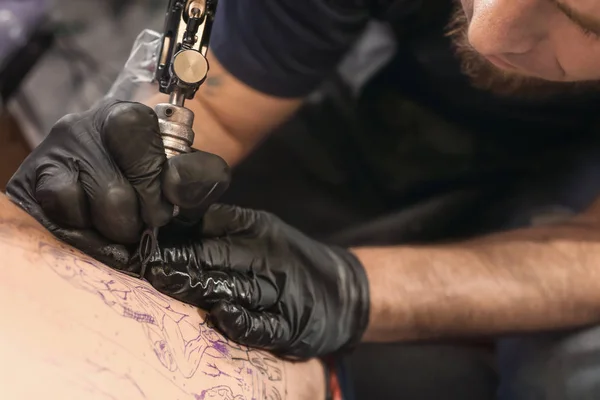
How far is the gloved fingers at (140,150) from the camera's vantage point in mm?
494

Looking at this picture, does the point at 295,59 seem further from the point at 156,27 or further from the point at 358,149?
the point at 156,27

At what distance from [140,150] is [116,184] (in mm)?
42

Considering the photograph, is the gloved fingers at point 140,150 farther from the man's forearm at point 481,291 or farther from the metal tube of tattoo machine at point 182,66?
the man's forearm at point 481,291

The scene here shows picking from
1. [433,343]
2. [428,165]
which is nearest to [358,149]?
[428,165]

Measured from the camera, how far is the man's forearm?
75 cm

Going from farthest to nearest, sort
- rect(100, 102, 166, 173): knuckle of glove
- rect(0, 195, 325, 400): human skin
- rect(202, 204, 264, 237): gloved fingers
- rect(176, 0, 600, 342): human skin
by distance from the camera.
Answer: rect(176, 0, 600, 342): human skin
rect(202, 204, 264, 237): gloved fingers
rect(100, 102, 166, 173): knuckle of glove
rect(0, 195, 325, 400): human skin

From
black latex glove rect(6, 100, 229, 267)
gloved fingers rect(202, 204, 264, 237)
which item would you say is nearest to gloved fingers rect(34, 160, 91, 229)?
black latex glove rect(6, 100, 229, 267)

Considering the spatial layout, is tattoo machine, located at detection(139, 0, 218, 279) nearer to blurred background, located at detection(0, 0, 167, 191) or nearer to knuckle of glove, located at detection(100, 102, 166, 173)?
knuckle of glove, located at detection(100, 102, 166, 173)

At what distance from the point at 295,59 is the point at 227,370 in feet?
1.61

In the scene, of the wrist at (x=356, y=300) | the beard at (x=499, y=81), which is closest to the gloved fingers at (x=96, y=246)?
the wrist at (x=356, y=300)

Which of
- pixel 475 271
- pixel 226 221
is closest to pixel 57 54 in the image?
pixel 226 221

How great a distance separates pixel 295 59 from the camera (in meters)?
0.82

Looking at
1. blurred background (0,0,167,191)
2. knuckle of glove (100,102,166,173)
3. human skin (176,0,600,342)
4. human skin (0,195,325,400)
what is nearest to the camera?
human skin (0,195,325,400)

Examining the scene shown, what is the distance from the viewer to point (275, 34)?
31.2 inches
